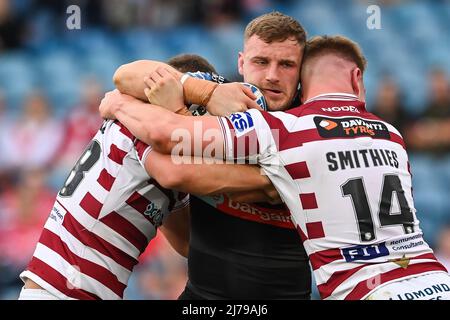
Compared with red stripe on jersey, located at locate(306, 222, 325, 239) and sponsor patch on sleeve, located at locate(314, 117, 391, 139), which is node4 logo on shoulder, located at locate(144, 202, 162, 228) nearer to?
red stripe on jersey, located at locate(306, 222, 325, 239)

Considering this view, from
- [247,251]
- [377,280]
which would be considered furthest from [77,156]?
[377,280]

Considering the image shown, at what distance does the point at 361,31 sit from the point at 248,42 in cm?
565

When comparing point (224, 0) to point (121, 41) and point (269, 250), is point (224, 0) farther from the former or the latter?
point (269, 250)

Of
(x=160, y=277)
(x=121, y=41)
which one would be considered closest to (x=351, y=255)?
(x=160, y=277)

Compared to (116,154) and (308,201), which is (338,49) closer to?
(308,201)

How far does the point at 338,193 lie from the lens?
369cm

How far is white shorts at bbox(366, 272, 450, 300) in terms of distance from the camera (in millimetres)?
3576

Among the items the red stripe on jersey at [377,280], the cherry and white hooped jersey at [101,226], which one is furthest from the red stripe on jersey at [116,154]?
the red stripe on jersey at [377,280]

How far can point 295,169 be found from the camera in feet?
12.1

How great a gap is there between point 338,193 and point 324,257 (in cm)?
29

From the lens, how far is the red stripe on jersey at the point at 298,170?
3691 mm

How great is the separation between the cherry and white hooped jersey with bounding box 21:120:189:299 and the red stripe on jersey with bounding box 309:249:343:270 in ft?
2.86

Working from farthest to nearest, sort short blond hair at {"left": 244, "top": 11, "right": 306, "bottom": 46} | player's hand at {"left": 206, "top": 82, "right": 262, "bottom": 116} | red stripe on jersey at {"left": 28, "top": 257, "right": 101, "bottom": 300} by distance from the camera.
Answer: short blond hair at {"left": 244, "top": 11, "right": 306, "bottom": 46}, red stripe on jersey at {"left": 28, "top": 257, "right": 101, "bottom": 300}, player's hand at {"left": 206, "top": 82, "right": 262, "bottom": 116}

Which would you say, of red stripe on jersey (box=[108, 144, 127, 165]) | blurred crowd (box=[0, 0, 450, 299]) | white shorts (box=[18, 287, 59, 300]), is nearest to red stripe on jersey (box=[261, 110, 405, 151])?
red stripe on jersey (box=[108, 144, 127, 165])
